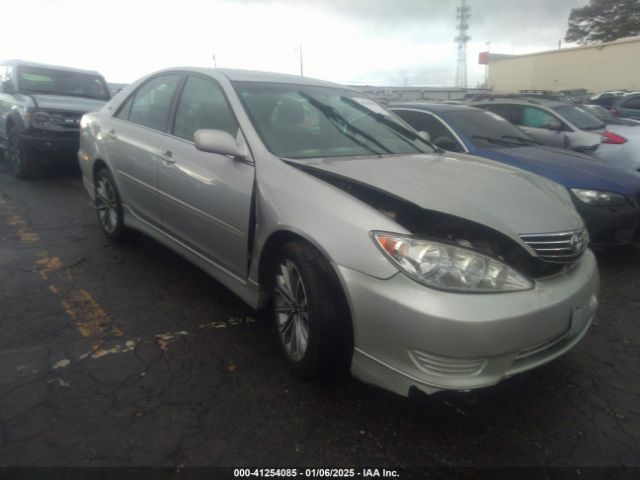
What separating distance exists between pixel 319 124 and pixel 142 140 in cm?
154

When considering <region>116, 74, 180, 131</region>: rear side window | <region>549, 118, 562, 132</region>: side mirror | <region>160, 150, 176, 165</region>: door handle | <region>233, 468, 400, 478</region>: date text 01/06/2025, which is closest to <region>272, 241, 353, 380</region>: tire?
<region>233, 468, 400, 478</region>: date text 01/06/2025

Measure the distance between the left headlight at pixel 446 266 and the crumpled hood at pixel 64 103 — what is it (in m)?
6.71

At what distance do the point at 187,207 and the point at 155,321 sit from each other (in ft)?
2.57

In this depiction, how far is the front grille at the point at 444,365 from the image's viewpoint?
2.02 meters

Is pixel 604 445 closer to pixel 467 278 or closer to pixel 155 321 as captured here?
pixel 467 278

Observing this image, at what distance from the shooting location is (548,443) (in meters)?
2.19

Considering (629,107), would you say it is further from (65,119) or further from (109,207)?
(109,207)

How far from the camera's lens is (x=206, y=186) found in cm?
308

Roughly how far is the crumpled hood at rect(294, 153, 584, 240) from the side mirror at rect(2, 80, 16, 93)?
7157mm

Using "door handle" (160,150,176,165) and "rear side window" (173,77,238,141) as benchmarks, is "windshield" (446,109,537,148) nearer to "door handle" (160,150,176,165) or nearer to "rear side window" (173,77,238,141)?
"rear side window" (173,77,238,141)

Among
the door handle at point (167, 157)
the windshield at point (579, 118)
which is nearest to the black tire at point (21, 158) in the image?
the door handle at point (167, 157)

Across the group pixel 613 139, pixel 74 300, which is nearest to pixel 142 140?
pixel 74 300

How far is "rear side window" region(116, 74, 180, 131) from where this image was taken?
12.4 feet

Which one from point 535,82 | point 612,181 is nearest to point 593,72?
point 535,82
